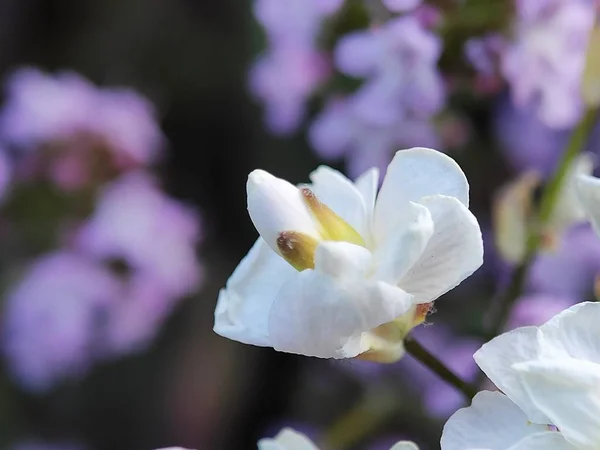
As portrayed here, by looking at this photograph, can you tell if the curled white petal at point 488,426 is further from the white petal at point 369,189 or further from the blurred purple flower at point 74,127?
the blurred purple flower at point 74,127

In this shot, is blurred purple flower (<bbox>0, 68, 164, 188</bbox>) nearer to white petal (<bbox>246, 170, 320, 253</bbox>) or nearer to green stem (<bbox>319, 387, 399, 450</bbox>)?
green stem (<bbox>319, 387, 399, 450</bbox>)

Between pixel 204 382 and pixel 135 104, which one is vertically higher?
pixel 135 104

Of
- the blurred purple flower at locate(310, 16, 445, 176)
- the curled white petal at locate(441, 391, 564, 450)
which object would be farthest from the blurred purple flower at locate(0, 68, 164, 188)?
the curled white petal at locate(441, 391, 564, 450)

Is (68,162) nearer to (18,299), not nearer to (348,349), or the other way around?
(18,299)

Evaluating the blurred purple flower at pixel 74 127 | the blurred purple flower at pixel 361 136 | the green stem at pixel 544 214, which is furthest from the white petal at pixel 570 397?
the blurred purple flower at pixel 74 127

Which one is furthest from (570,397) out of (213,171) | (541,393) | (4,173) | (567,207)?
(213,171)

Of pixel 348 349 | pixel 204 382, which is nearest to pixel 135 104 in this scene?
pixel 204 382

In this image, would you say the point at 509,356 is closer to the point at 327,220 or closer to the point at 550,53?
the point at 327,220
